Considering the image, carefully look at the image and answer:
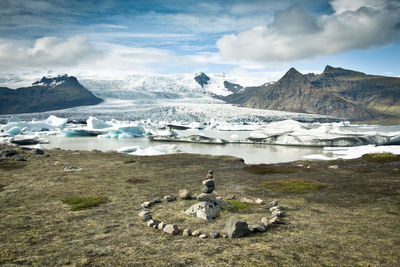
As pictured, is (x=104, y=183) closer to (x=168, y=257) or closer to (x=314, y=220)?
(x=168, y=257)

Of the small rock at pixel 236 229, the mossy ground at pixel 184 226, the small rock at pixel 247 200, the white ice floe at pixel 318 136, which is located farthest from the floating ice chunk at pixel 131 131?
the small rock at pixel 236 229

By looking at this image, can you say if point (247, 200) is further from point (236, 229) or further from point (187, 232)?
point (187, 232)

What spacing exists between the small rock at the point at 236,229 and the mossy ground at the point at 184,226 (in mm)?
275

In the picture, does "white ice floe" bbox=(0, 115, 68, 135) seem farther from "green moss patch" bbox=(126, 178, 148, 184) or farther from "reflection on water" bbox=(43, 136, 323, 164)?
"green moss patch" bbox=(126, 178, 148, 184)

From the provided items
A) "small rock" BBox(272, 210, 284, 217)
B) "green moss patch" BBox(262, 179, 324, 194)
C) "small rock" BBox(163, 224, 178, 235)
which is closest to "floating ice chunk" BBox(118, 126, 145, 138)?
"green moss patch" BBox(262, 179, 324, 194)

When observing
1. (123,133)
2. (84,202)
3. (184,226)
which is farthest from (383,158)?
(123,133)

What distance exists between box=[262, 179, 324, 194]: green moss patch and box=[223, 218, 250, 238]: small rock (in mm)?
6851

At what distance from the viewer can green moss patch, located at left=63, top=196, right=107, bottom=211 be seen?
35.2 ft

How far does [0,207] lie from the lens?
1055 cm

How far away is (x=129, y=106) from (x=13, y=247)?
123 meters

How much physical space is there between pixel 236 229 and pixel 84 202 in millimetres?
6786

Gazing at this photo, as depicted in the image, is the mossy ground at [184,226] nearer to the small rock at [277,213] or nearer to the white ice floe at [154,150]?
the small rock at [277,213]

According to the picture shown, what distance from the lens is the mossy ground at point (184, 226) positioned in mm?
6402

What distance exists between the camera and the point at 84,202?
11195 millimetres
